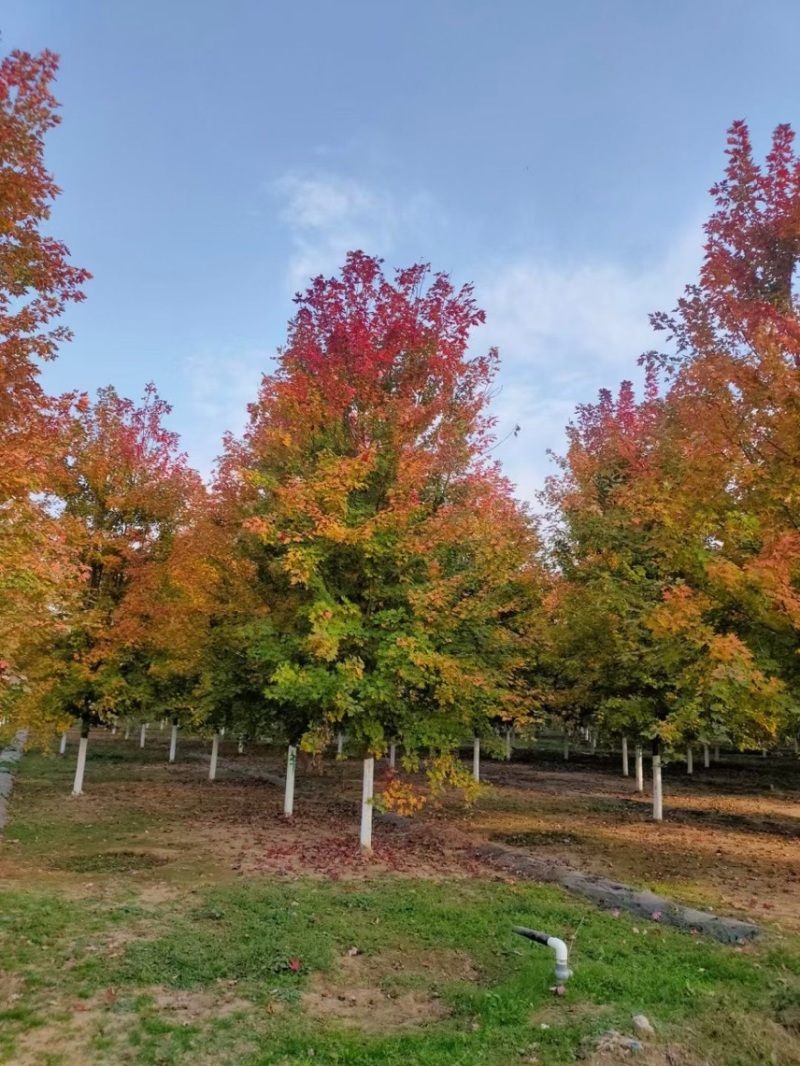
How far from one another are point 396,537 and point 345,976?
19.6ft

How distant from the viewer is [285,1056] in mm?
4293

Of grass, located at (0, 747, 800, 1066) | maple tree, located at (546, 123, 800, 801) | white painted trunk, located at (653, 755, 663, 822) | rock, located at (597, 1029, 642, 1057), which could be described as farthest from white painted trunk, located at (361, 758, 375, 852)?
white painted trunk, located at (653, 755, 663, 822)

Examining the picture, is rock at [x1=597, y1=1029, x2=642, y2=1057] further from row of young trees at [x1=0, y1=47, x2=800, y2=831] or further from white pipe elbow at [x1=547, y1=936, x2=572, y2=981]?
row of young trees at [x1=0, y1=47, x2=800, y2=831]

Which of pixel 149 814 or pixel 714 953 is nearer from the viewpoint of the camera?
pixel 714 953

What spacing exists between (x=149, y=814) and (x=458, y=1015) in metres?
11.1

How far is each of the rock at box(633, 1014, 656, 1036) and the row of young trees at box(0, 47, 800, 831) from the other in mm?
3521

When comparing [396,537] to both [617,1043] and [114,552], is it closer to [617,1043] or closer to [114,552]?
[617,1043]

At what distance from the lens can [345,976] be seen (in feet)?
18.9

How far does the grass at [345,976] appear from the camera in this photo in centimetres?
438

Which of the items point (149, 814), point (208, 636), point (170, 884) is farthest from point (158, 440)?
point (170, 884)

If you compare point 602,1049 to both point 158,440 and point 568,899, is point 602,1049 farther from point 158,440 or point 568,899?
point 158,440

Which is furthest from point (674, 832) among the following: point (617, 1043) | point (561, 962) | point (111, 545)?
point (111, 545)

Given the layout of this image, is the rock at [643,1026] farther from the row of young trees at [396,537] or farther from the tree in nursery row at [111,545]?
Answer: the tree in nursery row at [111,545]

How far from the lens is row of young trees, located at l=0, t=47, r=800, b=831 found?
795cm
